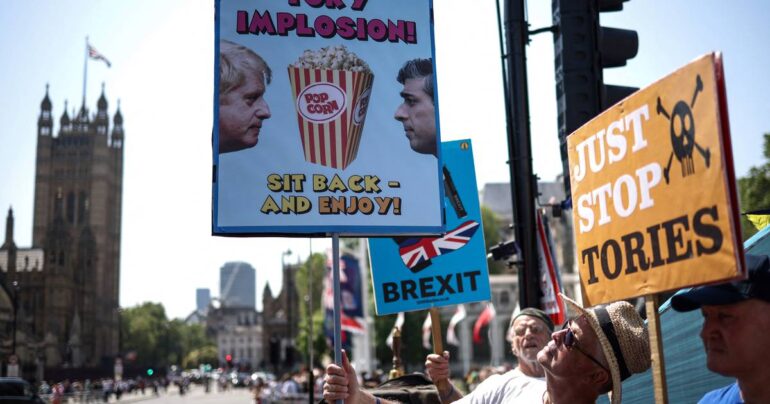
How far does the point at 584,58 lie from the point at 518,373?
10.3 feet

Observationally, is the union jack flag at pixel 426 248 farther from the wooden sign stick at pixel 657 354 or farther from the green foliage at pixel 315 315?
the green foliage at pixel 315 315

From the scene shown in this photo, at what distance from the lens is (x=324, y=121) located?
4.14 metres

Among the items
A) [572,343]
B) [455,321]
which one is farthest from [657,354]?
[455,321]

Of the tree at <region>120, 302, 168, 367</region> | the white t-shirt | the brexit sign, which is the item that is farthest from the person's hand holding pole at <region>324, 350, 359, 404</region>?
the tree at <region>120, 302, 168, 367</region>

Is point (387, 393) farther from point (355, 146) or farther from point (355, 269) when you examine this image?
point (355, 269)

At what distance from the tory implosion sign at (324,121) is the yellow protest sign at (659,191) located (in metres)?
0.92

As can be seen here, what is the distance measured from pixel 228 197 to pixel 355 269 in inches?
986

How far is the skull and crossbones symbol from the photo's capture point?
2.66 m

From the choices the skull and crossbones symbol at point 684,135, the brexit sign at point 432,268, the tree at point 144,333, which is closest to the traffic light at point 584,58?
the brexit sign at point 432,268

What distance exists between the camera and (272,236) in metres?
4.05

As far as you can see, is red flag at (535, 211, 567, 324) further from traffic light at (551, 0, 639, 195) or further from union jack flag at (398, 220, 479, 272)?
union jack flag at (398, 220, 479, 272)

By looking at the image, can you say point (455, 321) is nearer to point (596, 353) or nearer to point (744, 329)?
point (596, 353)

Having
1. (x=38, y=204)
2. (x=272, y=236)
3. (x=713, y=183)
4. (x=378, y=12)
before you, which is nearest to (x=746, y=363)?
(x=713, y=183)

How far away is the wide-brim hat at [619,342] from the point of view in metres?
3.01
